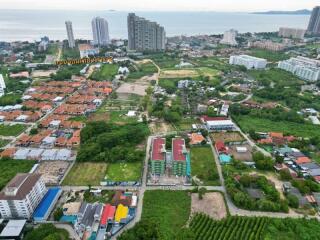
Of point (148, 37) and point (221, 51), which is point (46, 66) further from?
point (221, 51)

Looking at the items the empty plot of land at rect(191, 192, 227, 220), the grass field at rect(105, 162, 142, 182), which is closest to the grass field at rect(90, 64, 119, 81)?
the grass field at rect(105, 162, 142, 182)

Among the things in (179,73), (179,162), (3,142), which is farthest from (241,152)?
(179,73)

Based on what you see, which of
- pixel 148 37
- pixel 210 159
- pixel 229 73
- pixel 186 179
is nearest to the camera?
pixel 186 179

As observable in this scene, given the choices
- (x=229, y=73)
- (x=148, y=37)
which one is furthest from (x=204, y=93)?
(x=148, y=37)

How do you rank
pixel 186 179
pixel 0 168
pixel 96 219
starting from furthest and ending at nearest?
pixel 0 168, pixel 186 179, pixel 96 219

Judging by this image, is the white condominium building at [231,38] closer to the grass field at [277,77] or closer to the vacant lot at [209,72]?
the grass field at [277,77]
